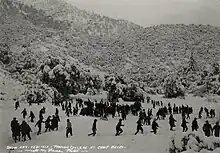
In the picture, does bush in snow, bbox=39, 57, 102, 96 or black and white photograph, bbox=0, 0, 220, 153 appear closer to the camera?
black and white photograph, bbox=0, 0, 220, 153

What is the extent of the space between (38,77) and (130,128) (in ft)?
95.8

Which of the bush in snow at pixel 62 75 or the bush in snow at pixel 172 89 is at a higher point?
the bush in snow at pixel 62 75

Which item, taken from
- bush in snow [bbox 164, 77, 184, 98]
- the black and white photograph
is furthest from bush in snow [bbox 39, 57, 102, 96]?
bush in snow [bbox 164, 77, 184, 98]

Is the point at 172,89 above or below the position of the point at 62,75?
below

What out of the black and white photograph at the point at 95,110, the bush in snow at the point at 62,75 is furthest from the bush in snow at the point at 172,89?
the bush in snow at the point at 62,75

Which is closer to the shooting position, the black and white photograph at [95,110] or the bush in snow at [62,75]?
the black and white photograph at [95,110]

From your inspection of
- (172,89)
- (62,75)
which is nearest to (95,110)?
A: (62,75)

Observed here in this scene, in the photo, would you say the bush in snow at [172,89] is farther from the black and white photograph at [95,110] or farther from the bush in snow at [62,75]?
the bush in snow at [62,75]

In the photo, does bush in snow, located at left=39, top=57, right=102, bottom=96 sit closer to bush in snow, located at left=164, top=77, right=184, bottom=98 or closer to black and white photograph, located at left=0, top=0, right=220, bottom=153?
black and white photograph, located at left=0, top=0, right=220, bottom=153

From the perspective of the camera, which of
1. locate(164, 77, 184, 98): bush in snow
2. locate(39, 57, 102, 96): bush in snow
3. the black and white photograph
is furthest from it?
locate(164, 77, 184, 98): bush in snow

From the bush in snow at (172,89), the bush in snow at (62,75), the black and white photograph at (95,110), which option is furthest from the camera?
the bush in snow at (172,89)

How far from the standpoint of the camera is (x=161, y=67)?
156375mm

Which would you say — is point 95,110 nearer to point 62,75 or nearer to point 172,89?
point 62,75

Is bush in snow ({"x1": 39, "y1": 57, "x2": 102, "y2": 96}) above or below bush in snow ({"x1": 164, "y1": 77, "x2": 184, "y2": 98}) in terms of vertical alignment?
above
